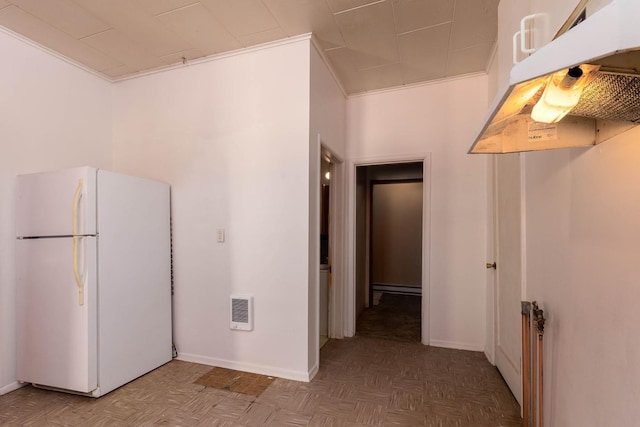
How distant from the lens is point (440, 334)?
10.4ft

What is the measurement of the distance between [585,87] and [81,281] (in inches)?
114

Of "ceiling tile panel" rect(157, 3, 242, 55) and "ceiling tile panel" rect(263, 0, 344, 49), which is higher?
"ceiling tile panel" rect(263, 0, 344, 49)

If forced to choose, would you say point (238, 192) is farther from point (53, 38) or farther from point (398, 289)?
point (398, 289)

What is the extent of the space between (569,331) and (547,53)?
114cm

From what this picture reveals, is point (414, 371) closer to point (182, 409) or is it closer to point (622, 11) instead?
point (182, 409)

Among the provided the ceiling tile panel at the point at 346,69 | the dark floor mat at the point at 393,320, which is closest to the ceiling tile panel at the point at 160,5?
the ceiling tile panel at the point at 346,69

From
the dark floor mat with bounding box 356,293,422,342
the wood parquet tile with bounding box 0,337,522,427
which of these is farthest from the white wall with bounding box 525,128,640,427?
the dark floor mat with bounding box 356,293,422,342

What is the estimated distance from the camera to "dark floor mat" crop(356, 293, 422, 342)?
11.6 ft

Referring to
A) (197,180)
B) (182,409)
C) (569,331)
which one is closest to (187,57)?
(197,180)

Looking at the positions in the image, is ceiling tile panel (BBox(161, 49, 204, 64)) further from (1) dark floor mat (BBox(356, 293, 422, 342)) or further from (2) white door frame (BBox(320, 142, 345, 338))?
(1) dark floor mat (BBox(356, 293, 422, 342))

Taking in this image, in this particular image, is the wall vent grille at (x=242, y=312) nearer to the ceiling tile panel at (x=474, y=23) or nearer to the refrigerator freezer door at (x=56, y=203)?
the refrigerator freezer door at (x=56, y=203)

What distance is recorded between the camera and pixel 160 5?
7.01 ft

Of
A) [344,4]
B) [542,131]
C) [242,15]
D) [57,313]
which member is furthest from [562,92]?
[57,313]

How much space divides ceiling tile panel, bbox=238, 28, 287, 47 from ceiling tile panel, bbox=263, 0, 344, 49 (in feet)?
0.22
